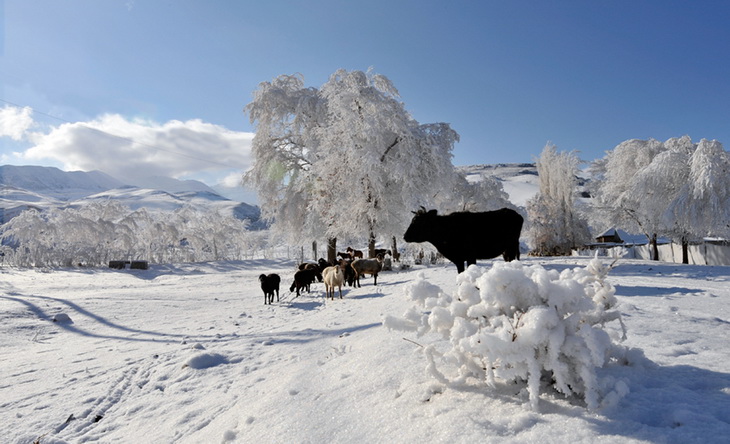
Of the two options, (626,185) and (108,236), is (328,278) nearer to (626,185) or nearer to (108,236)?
(626,185)

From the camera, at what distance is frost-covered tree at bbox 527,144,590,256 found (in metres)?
36.4

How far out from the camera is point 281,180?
75.1ft

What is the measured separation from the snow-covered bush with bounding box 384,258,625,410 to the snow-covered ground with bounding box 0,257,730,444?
0.14 meters

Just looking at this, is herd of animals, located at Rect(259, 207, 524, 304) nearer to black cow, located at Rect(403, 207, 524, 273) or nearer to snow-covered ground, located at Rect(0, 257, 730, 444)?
black cow, located at Rect(403, 207, 524, 273)

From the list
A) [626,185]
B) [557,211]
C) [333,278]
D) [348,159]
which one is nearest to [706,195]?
[626,185]

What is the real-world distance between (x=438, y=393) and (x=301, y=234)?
798 inches

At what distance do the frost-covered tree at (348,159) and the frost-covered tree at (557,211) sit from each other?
21.5 metres

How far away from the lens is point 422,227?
9.48 m

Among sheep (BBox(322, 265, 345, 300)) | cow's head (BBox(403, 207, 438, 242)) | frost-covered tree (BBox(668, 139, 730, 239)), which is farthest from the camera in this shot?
frost-covered tree (BBox(668, 139, 730, 239))

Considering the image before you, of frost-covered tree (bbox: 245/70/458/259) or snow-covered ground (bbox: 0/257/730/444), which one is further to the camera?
frost-covered tree (bbox: 245/70/458/259)

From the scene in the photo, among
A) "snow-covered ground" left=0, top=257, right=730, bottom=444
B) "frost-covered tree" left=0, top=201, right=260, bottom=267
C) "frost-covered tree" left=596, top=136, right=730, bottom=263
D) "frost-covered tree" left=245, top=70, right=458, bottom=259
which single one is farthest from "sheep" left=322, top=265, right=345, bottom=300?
"frost-covered tree" left=0, top=201, right=260, bottom=267

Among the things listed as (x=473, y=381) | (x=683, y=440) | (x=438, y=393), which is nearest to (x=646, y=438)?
(x=683, y=440)

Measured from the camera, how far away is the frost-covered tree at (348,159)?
57.5 ft

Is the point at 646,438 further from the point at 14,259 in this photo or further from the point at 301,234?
the point at 14,259
